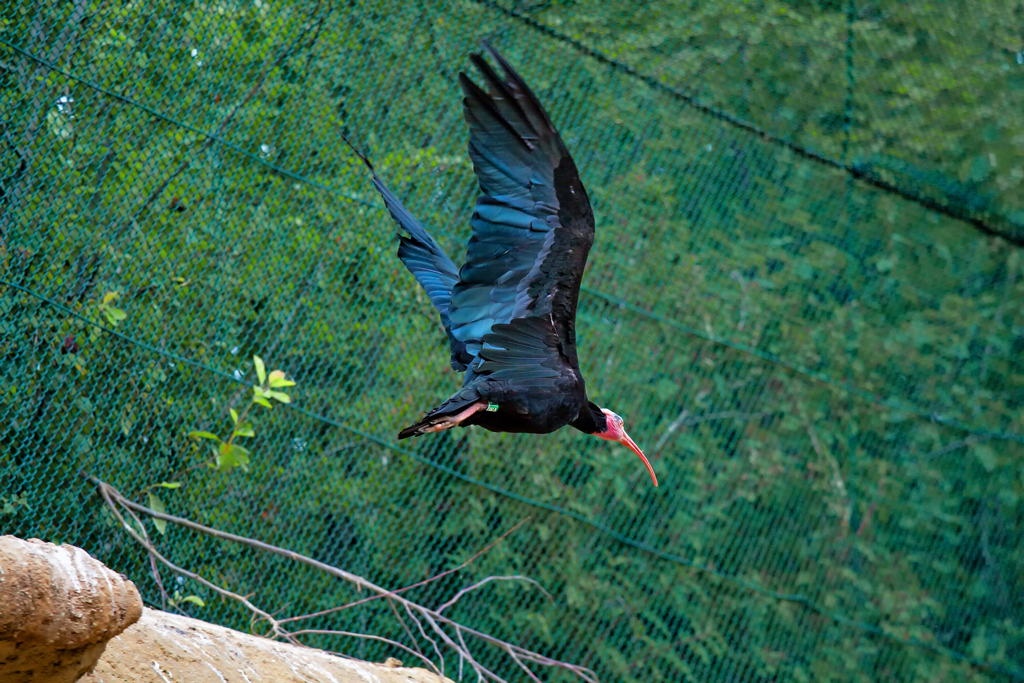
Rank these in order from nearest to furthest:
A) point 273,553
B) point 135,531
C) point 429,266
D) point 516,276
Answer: point 516,276 → point 429,266 → point 135,531 → point 273,553

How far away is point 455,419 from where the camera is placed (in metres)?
3.17

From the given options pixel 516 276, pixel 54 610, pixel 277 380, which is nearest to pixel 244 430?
pixel 277 380

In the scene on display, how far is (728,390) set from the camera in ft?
17.6

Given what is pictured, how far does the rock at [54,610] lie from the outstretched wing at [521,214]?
1.42 m

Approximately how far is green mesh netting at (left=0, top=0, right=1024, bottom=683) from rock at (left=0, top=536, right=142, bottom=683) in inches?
61.7

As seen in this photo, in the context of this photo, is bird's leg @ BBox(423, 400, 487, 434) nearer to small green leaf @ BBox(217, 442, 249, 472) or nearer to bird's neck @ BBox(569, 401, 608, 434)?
bird's neck @ BBox(569, 401, 608, 434)

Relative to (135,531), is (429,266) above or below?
above

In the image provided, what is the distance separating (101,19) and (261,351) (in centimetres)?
140

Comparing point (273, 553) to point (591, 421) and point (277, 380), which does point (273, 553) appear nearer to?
point (277, 380)

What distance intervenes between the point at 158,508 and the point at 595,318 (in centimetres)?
211

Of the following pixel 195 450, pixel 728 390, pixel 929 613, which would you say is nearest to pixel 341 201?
pixel 195 450

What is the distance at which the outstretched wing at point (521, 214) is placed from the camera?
2861 mm

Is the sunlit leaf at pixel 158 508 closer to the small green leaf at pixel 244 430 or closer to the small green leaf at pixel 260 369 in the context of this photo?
the small green leaf at pixel 244 430

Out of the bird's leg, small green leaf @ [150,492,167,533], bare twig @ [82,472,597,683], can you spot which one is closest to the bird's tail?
the bird's leg
